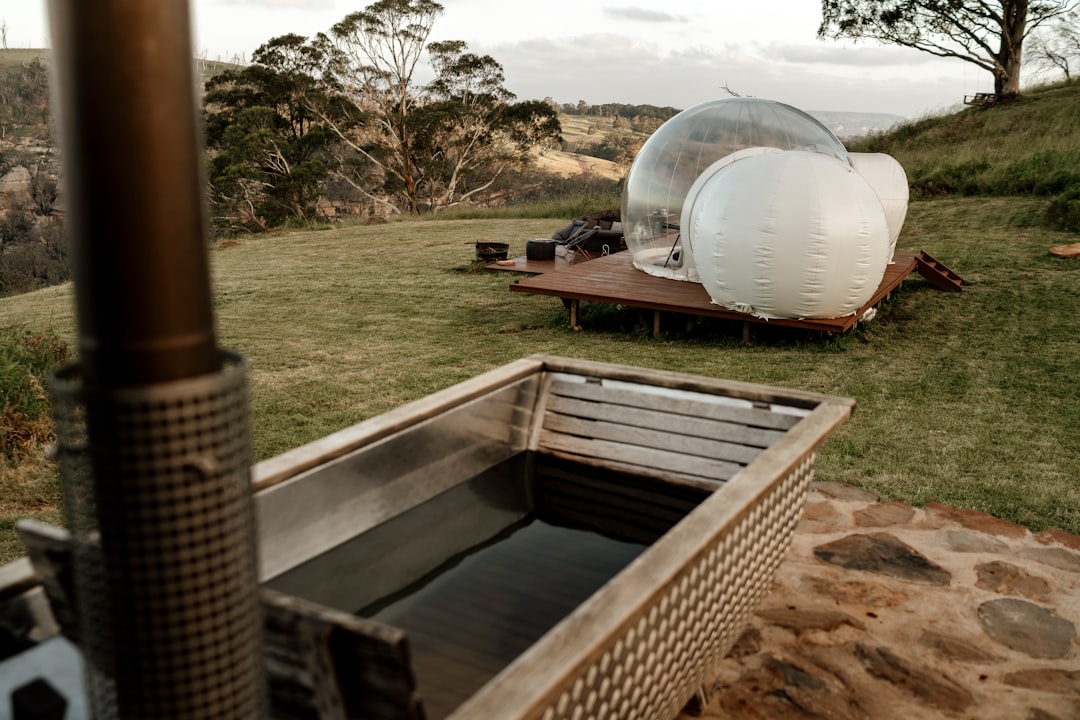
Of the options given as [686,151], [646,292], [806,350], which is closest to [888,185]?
[686,151]

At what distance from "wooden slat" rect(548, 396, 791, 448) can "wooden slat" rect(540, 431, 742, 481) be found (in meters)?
0.09

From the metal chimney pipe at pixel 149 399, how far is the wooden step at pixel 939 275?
9738 mm

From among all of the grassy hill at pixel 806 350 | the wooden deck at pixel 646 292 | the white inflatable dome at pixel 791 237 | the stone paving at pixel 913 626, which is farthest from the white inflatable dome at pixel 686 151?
the stone paving at pixel 913 626

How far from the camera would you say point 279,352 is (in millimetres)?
7480

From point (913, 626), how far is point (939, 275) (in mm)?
7357

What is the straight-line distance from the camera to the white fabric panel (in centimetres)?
955

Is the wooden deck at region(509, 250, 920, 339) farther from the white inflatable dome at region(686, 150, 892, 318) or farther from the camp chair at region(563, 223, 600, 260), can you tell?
the camp chair at region(563, 223, 600, 260)

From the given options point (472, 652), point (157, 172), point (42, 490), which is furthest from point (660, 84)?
point (157, 172)

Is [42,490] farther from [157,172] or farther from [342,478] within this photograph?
[157,172]

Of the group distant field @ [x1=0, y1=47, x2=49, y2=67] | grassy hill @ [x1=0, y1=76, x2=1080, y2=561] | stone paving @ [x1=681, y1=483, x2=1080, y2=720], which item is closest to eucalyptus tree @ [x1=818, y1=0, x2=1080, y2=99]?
grassy hill @ [x1=0, y1=76, x2=1080, y2=561]

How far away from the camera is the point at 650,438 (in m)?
3.29

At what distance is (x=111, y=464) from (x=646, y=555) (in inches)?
45.0

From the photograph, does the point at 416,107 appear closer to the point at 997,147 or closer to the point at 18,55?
the point at 997,147

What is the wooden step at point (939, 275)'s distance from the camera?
9.46 meters
